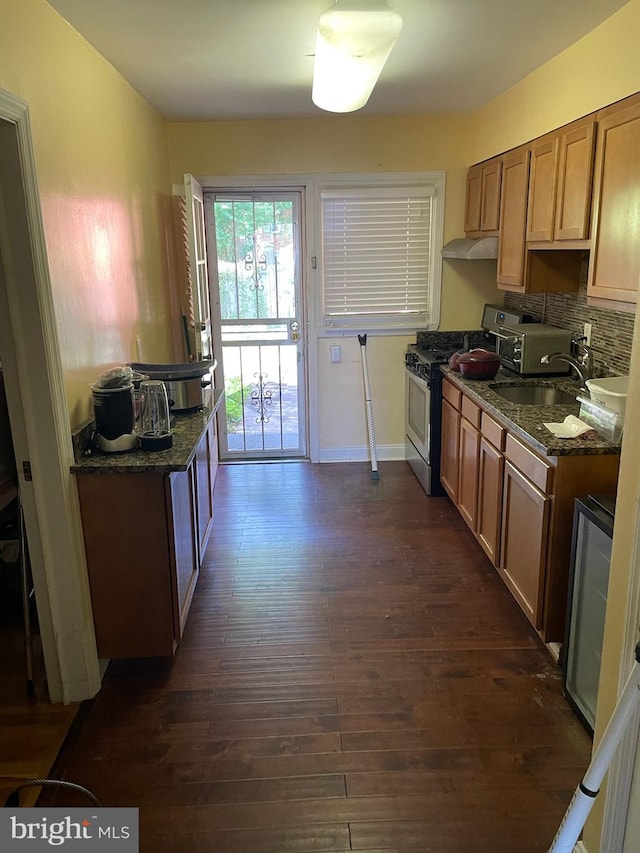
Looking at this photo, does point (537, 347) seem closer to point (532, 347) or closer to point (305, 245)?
point (532, 347)

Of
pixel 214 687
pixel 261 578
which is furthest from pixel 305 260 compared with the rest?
pixel 214 687

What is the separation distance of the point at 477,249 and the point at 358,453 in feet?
5.95

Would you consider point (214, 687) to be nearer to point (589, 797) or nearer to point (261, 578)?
point (261, 578)

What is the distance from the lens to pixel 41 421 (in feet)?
6.77

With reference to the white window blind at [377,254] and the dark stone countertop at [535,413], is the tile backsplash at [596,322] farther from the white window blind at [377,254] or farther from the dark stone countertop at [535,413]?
the white window blind at [377,254]

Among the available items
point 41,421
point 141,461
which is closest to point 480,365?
point 141,461

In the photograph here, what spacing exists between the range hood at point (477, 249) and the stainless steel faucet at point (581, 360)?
0.92 meters

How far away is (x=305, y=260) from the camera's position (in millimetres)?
4547

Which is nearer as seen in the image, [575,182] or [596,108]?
[596,108]

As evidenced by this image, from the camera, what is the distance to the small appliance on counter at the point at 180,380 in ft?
9.23

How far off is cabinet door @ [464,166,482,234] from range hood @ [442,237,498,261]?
0.13m

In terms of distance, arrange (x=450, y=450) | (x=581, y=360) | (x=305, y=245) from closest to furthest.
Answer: (x=581, y=360) < (x=450, y=450) < (x=305, y=245)

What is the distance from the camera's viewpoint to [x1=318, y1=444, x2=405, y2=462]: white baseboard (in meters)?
4.90

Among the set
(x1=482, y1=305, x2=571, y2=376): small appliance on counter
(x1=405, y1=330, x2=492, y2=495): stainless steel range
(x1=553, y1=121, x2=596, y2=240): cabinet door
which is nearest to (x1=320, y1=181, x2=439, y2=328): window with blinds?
(x1=405, y1=330, x2=492, y2=495): stainless steel range
